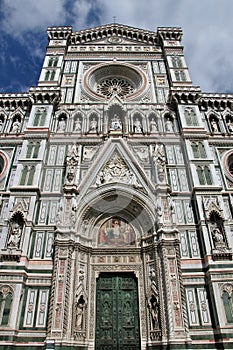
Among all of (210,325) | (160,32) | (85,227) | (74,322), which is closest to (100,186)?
(85,227)

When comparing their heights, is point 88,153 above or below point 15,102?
below

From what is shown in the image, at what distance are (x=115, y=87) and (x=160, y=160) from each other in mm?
6549

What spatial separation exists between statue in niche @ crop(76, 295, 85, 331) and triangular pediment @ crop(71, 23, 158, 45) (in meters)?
15.3

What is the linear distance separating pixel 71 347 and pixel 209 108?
11827mm

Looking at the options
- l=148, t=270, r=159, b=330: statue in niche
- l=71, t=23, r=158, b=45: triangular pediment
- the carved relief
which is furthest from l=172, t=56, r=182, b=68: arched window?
l=148, t=270, r=159, b=330: statue in niche

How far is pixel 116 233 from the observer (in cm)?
1138

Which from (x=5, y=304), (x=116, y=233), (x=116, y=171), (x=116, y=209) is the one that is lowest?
(x=5, y=304)

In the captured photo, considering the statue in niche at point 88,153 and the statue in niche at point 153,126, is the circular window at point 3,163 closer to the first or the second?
the statue in niche at point 88,153

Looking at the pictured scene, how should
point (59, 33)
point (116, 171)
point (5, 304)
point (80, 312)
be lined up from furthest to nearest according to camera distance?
point (59, 33), point (116, 171), point (80, 312), point (5, 304)

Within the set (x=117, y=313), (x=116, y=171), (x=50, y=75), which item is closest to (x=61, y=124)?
(x=50, y=75)

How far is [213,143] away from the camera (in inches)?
530

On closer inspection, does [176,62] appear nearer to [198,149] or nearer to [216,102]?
[216,102]

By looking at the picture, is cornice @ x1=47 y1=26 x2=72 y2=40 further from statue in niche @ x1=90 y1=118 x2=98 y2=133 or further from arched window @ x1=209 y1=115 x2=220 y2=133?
arched window @ x1=209 y1=115 x2=220 y2=133

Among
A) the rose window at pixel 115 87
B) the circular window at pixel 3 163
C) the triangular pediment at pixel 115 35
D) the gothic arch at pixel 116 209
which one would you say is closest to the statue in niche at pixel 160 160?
the gothic arch at pixel 116 209
